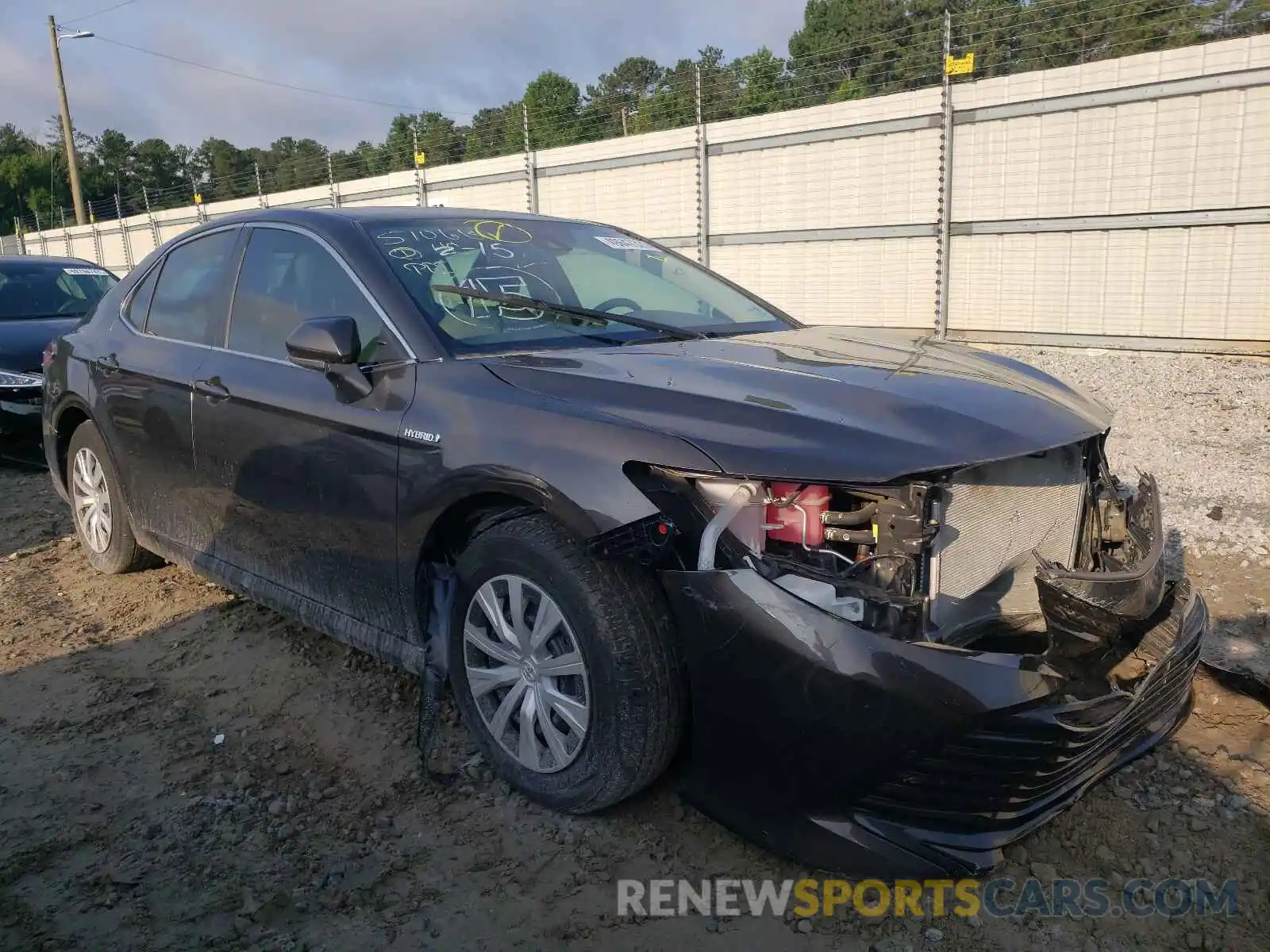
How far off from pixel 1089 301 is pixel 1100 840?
31.0 feet

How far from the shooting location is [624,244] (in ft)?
13.6

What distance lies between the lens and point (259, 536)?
3.59 metres

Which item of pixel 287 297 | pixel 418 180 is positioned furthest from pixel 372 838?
pixel 418 180

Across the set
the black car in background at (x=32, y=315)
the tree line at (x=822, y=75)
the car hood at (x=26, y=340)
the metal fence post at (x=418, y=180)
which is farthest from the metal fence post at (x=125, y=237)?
the car hood at (x=26, y=340)

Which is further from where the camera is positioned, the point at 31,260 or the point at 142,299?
the point at 31,260

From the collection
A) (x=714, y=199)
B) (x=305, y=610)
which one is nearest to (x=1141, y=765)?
(x=305, y=610)

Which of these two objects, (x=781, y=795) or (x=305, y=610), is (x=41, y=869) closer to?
(x=305, y=610)

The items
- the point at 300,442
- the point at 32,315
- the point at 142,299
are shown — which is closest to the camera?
the point at 300,442

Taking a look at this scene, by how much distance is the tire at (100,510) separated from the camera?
4.57 meters

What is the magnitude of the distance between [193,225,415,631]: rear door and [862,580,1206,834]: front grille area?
165 centimetres

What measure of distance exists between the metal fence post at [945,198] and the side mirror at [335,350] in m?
9.23

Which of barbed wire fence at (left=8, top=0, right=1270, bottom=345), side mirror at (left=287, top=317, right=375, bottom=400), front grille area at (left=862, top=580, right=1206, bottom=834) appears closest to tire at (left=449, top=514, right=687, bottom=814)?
front grille area at (left=862, top=580, right=1206, bottom=834)

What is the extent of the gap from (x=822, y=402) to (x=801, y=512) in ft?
1.07

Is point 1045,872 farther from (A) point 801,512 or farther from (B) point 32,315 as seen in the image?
(B) point 32,315
